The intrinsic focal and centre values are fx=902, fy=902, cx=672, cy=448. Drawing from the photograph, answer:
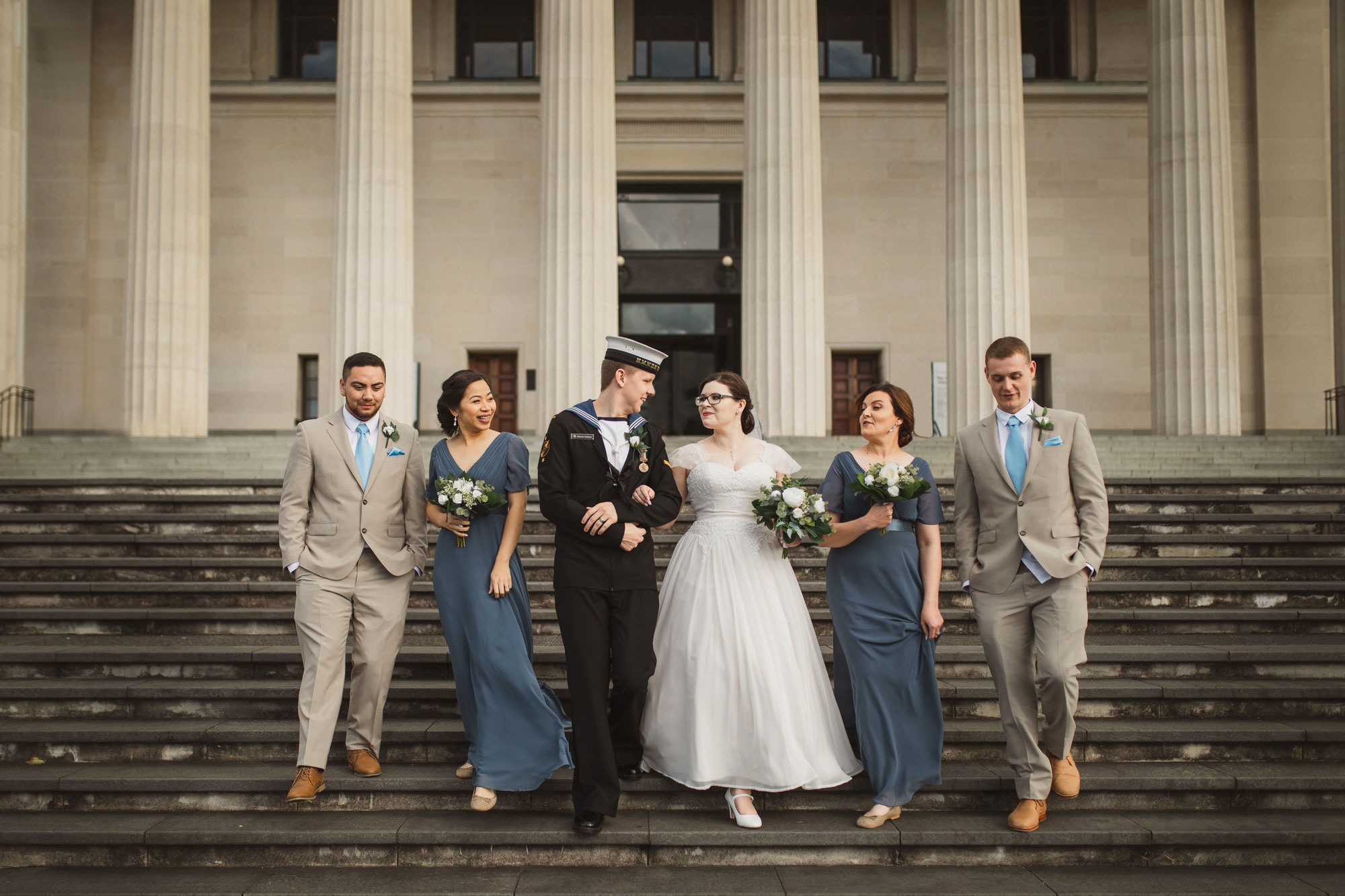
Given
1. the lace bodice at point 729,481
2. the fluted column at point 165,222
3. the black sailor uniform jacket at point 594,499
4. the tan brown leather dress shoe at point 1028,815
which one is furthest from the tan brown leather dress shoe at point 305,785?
the fluted column at point 165,222

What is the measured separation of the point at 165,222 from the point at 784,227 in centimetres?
1034

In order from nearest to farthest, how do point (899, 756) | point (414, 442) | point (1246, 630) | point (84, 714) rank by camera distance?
1. point (899, 756)
2. point (414, 442)
3. point (84, 714)
4. point (1246, 630)

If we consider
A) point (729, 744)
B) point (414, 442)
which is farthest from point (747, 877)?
point (414, 442)

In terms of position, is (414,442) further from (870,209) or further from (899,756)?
(870,209)

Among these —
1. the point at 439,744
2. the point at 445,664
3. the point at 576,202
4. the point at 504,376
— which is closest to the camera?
the point at 439,744

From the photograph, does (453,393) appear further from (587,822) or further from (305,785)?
(587,822)

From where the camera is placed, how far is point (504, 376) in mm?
21531

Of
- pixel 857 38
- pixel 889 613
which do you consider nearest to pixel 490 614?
pixel 889 613

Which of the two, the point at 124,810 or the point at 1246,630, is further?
the point at 1246,630

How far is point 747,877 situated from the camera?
4.60 meters

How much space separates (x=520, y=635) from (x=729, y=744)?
132 centimetres

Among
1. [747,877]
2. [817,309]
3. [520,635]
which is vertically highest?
Answer: [817,309]

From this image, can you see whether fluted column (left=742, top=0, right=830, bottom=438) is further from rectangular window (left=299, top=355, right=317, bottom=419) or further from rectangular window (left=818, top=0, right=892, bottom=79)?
rectangular window (left=299, top=355, right=317, bottom=419)

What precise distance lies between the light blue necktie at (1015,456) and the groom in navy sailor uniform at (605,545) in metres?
1.92
